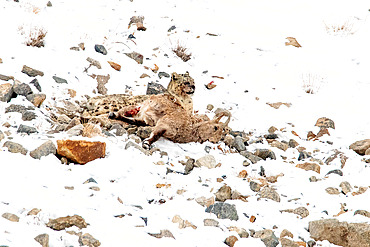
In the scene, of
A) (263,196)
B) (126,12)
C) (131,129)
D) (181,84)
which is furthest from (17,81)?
(126,12)

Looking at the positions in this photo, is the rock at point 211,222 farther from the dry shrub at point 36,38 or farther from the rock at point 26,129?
the dry shrub at point 36,38

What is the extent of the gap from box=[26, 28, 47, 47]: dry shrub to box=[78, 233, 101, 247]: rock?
6350 mm

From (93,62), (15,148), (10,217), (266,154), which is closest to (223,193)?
(266,154)

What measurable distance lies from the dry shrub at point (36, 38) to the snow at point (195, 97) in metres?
0.19

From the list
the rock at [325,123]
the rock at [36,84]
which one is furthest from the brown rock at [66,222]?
the rock at [325,123]

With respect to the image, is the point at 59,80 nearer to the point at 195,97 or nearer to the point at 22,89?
the point at 22,89

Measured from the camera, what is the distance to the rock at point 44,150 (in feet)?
15.6

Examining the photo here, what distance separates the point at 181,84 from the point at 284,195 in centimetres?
292

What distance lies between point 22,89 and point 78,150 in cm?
257

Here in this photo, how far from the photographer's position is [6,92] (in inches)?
257

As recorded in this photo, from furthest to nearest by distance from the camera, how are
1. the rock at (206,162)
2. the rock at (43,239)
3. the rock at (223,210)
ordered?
the rock at (206,162) < the rock at (223,210) < the rock at (43,239)

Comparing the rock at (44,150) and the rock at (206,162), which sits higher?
the rock at (44,150)

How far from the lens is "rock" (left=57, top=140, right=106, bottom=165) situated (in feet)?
16.0

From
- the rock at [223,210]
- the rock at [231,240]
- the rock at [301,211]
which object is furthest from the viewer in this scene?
the rock at [301,211]
